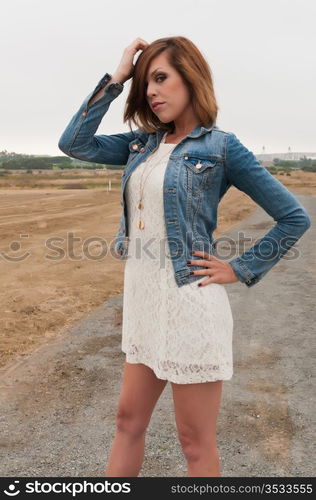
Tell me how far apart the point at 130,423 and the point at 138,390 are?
0.56ft

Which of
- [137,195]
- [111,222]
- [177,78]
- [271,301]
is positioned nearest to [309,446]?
[137,195]

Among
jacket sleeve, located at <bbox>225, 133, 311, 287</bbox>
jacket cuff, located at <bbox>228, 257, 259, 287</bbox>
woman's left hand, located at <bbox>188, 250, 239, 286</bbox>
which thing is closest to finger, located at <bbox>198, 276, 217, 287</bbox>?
woman's left hand, located at <bbox>188, 250, 239, 286</bbox>

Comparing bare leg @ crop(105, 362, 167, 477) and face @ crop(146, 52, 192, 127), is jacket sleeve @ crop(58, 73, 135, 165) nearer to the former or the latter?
face @ crop(146, 52, 192, 127)

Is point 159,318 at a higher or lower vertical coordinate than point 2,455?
higher

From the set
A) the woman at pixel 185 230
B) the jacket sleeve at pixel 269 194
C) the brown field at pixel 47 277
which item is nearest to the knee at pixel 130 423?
the woman at pixel 185 230

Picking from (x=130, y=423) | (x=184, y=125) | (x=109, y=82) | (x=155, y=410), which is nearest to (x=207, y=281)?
(x=184, y=125)

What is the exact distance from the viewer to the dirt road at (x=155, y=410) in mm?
3156

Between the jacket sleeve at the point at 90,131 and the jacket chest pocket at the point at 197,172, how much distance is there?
45 centimetres

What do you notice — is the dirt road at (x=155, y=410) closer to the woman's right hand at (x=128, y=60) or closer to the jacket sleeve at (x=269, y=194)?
the jacket sleeve at (x=269, y=194)

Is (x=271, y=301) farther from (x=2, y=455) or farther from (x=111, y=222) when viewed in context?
(x=111, y=222)

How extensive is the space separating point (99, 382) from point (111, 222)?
1340 cm

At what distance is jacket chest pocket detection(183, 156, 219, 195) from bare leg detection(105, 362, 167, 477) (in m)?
0.79
